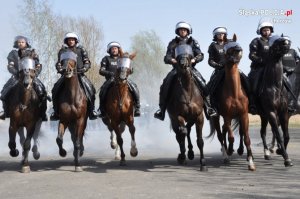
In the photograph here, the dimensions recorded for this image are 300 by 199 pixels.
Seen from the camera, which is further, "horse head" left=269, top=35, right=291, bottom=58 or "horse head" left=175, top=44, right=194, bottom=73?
"horse head" left=269, top=35, right=291, bottom=58

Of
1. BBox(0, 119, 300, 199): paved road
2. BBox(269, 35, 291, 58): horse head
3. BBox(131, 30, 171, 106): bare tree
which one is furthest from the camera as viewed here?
BBox(131, 30, 171, 106): bare tree

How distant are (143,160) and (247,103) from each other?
4.13 meters

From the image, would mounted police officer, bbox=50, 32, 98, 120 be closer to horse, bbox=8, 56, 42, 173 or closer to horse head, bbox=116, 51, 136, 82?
horse, bbox=8, 56, 42, 173

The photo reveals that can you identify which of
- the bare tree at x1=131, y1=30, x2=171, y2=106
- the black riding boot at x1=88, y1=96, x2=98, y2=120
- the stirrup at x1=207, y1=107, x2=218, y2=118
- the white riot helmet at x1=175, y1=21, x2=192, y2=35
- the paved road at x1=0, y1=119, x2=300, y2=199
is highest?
the bare tree at x1=131, y1=30, x2=171, y2=106

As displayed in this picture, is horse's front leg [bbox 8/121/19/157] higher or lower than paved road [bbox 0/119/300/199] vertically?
higher

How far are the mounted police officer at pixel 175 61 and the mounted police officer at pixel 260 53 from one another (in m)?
1.40

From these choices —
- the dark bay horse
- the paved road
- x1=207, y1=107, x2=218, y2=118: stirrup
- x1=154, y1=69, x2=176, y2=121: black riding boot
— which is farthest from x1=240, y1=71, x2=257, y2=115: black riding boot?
x1=154, y1=69, x2=176, y2=121: black riding boot

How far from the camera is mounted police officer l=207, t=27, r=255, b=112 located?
12.2m

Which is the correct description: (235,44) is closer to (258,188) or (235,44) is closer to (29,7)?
(258,188)

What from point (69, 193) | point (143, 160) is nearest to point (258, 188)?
point (69, 193)

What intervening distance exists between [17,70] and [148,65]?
64.7 meters

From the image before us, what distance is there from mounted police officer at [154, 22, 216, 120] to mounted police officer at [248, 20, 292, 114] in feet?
4.60

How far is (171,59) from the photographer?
11.9 metres

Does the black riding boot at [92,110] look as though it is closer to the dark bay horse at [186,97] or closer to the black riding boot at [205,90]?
the dark bay horse at [186,97]
